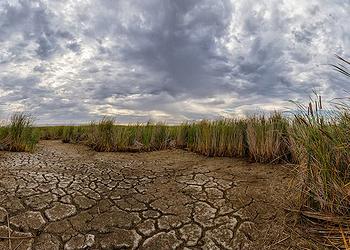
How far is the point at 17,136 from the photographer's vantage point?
7355 millimetres

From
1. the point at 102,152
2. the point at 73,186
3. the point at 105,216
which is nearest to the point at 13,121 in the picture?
the point at 102,152

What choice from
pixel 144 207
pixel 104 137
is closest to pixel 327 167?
pixel 144 207

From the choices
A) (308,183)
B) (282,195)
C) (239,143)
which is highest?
(239,143)

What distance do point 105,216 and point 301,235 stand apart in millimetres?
2062

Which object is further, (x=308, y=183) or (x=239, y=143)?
(x=239, y=143)

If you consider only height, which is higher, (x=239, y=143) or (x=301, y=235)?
(x=239, y=143)

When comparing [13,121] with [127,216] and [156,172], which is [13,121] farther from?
[127,216]

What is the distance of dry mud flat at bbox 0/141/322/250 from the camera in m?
2.91

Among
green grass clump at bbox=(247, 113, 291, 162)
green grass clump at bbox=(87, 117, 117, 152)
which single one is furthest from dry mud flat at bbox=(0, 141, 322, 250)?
green grass clump at bbox=(87, 117, 117, 152)

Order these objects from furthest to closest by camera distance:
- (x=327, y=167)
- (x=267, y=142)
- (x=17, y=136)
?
(x=17, y=136), (x=267, y=142), (x=327, y=167)

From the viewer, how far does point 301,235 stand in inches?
111

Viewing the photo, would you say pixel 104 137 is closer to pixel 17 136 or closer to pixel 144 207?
pixel 17 136

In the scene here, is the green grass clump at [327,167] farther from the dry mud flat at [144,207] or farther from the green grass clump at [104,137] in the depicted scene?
the green grass clump at [104,137]

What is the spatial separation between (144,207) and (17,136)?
17.1 feet
